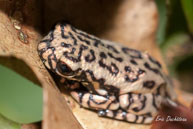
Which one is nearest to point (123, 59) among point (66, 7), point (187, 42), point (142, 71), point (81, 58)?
point (142, 71)

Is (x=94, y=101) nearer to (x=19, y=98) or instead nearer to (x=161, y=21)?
(x=19, y=98)

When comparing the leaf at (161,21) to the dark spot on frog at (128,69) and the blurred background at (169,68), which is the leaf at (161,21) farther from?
the dark spot on frog at (128,69)

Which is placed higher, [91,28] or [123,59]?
[91,28]

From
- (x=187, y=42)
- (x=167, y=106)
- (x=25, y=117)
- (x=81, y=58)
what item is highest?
(x=187, y=42)

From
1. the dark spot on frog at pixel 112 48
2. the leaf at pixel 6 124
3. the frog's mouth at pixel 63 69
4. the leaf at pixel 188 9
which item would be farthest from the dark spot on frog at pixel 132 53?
the leaf at pixel 6 124

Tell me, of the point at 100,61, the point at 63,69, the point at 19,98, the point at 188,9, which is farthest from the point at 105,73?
the point at 188,9

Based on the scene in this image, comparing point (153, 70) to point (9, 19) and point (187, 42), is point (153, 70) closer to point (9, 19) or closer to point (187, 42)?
point (187, 42)

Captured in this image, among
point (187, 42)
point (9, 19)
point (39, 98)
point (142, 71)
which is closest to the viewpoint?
point (39, 98)

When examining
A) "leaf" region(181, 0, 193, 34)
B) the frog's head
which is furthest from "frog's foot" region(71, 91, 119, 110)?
"leaf" region(181, 0, 193, 34)
